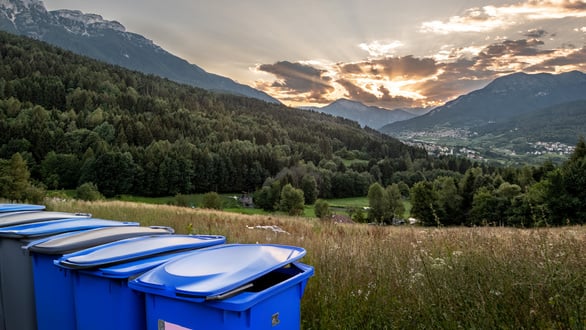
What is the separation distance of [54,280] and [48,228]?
0.91 meters

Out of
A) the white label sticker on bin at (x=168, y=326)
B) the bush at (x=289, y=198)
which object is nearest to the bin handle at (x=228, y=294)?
the white label sticker on bin at (x=168, y=326)

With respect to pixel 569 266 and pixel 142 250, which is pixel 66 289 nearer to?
pixel 142 250

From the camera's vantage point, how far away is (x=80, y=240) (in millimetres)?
3156

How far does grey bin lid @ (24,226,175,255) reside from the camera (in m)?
3.00

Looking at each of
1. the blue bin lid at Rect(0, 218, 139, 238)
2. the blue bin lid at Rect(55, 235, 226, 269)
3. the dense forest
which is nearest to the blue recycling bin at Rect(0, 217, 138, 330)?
the blue bin lid at Rect(0, 218, 139, 238)

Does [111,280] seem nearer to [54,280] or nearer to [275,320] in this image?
[54,280]

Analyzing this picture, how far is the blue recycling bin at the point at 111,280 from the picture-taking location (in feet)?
7.88

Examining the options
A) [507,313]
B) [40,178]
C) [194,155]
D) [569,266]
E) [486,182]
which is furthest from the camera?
[194,155]

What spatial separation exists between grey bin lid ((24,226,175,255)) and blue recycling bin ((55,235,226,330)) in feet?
0.72

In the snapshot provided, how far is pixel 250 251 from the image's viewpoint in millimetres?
2592

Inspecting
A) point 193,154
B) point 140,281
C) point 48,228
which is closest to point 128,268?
point 140,281

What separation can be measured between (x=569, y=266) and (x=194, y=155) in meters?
85.5

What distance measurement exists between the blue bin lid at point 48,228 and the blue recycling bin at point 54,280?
0.24m

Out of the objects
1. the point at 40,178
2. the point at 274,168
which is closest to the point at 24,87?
the point at 40,178
